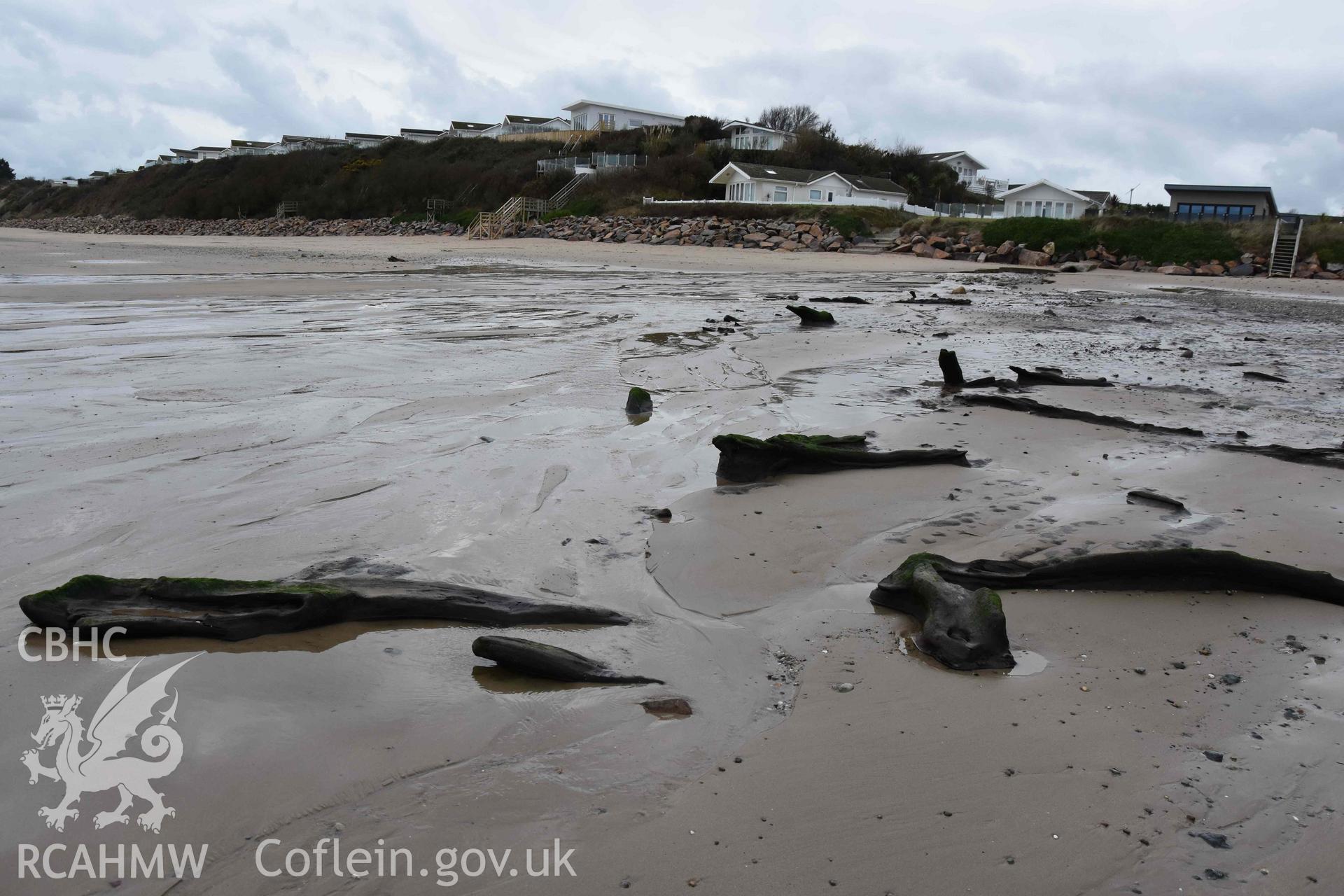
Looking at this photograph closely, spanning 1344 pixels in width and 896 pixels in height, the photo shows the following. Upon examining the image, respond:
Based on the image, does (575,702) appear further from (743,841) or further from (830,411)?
(830,411)

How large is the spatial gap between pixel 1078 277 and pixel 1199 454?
2357 centimetres

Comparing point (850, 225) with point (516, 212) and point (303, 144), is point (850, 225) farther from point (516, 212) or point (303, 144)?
point (303, 144)

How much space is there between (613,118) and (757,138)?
72.7 ft

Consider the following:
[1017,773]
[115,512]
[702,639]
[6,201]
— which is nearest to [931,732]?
[1017,773]

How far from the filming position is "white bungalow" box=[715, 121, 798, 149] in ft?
228

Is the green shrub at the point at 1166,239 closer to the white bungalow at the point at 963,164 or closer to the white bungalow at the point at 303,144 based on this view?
the white bungalow at the point at 963,164

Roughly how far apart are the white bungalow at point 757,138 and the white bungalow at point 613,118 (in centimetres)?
1415

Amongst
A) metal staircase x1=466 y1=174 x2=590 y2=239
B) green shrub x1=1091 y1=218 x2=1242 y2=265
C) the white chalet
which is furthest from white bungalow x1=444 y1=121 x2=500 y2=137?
green shrub x1=1091 y1=218 x2=1242 y2=265

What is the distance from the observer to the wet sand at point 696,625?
95.0 inches

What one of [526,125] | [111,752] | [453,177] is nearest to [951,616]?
[111,752]

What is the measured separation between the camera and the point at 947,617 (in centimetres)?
354

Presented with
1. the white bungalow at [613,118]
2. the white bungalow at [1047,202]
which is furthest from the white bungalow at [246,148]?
the white bungalow at [1047,202]

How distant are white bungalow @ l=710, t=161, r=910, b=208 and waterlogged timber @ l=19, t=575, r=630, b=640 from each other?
170 ft

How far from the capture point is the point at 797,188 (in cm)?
5544
